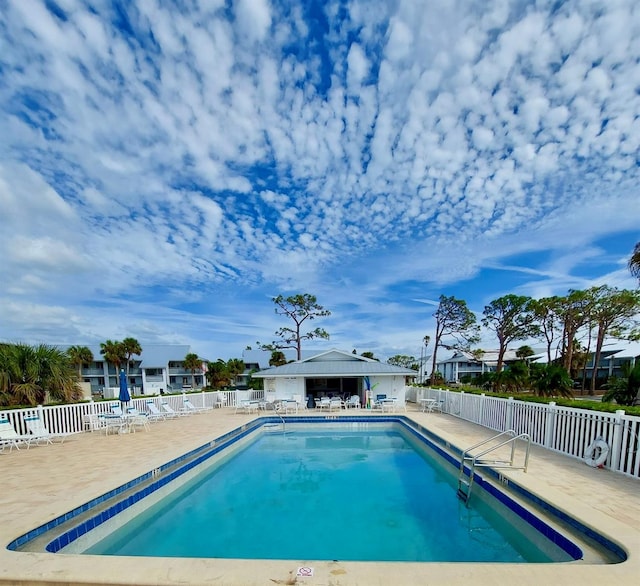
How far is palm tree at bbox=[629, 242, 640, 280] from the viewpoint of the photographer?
964 cm

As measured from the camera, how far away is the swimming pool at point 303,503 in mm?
4129

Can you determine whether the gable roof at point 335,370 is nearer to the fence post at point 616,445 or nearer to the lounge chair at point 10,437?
the lounge chair at point 10,437

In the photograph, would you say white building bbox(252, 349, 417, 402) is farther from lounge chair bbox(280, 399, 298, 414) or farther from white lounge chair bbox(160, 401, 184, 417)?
white lounge chair bbox(160, 401, 184, 417)

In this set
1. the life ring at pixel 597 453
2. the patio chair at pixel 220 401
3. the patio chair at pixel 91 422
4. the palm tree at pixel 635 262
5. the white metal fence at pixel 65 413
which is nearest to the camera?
the life ring at pixel 597 453

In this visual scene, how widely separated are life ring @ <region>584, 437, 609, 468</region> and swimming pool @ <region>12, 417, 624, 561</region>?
2.15m

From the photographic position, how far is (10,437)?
25.1 feet

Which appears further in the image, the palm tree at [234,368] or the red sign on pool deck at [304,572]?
the palm tree at [234,368]

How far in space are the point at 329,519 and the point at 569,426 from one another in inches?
202

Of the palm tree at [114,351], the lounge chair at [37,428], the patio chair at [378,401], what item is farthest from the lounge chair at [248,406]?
the palm tree at [114,351]

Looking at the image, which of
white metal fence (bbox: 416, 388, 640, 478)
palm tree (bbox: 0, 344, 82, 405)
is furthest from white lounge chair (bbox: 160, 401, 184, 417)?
white metal fence (bbox: 416, 388, 640, 478)

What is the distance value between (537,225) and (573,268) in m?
9.74

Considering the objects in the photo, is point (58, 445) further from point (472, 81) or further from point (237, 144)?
A: point (472, 81)

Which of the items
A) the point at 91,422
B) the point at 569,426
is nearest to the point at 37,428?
the point at 91,422

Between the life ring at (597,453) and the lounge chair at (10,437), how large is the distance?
11.8m
